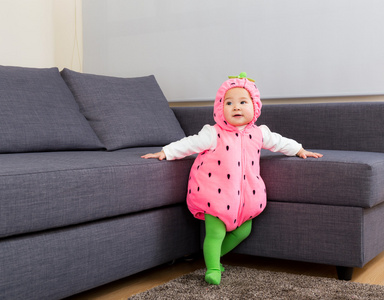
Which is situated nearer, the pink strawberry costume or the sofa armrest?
the pink strawberry costume

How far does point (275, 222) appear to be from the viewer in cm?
194

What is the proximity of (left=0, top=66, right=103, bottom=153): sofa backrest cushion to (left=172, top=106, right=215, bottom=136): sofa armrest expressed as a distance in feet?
2.12

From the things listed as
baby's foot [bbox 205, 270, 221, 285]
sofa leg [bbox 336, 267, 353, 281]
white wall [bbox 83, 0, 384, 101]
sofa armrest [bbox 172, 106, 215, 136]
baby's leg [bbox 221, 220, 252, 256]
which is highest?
white wall [bbox 83, 0, 384, 101]

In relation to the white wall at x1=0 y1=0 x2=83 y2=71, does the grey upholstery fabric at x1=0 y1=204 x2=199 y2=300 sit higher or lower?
lower

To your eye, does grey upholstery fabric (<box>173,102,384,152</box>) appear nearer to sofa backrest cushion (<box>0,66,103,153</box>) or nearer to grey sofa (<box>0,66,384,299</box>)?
grey sofa (<box>0,66,384,299</box>)

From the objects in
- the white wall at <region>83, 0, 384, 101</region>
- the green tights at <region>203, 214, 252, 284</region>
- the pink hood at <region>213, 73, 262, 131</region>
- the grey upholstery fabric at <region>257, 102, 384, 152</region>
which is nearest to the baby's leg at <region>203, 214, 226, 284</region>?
the green tights at <region>203, 214, 252, 284</region>

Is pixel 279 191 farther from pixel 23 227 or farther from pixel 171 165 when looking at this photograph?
pixel 23 227

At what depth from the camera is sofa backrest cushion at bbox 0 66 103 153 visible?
2020 millimetres

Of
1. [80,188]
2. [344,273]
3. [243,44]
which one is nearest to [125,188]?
[80,188]

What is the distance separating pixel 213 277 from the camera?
1.72 metres

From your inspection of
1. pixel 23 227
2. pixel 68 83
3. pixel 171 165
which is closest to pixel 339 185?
pixel 171 165

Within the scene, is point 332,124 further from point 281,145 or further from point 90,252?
point 90,252

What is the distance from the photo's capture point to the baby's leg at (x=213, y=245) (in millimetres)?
1755

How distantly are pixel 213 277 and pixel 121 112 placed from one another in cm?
107
